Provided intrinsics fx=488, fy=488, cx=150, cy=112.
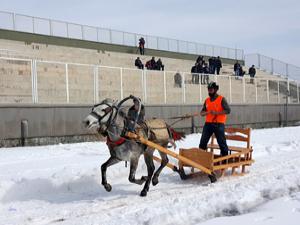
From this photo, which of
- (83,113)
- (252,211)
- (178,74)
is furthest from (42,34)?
(252,211)

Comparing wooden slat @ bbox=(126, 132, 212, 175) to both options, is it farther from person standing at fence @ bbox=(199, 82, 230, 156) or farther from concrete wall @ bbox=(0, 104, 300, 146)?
concrete wall @ bbox=(0, 104, 300, 146)

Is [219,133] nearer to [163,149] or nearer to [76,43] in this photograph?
[163,149]

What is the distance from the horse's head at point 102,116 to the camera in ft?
26.5

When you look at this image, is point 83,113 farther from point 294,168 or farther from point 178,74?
point 294,168

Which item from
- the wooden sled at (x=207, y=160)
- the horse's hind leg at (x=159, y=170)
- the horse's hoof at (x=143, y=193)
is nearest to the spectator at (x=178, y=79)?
the wooden sled at (x=207, y=160)

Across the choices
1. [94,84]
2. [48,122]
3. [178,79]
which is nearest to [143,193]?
[48,122]

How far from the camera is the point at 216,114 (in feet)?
33.7

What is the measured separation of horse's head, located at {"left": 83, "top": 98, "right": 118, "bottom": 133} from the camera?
809cm

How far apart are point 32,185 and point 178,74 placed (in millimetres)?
13189

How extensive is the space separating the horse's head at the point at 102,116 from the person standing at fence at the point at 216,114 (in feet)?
8.48

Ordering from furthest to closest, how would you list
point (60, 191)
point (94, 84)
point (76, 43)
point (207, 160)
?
point (76, 43)
point (94, 84)
point (207, 160)
point (60, 191)

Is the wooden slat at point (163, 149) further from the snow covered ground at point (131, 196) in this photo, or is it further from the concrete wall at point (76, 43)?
the concrete wall at point (76, 43)

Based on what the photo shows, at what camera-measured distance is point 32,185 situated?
31.8 ft

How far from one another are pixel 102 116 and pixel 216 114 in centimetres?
298
